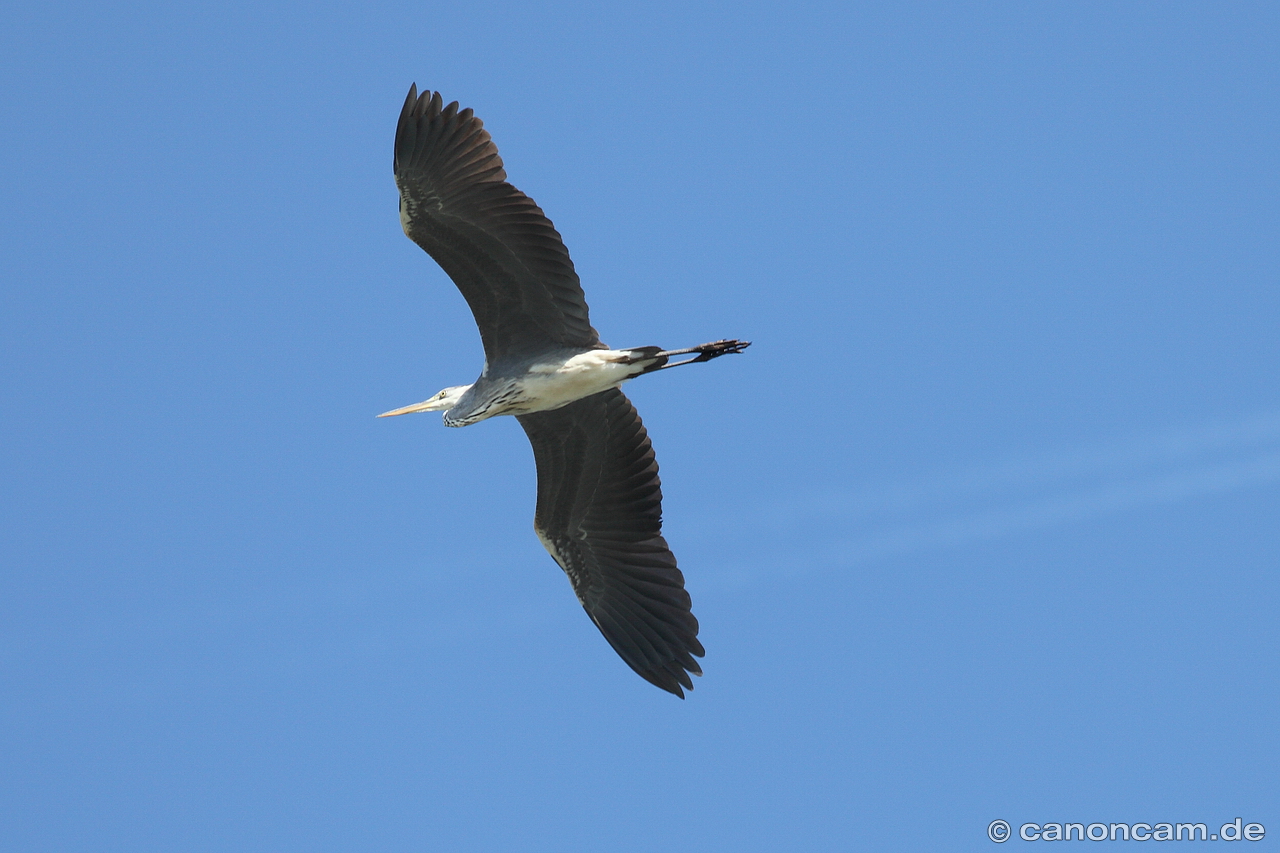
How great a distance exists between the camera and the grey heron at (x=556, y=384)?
13812 millimetres

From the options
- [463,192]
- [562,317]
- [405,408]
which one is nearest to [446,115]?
[463,192]

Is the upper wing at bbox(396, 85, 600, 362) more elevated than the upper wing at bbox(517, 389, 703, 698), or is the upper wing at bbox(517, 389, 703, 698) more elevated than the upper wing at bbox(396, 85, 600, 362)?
the upper wing at bbox(396, 85, 600, 362)

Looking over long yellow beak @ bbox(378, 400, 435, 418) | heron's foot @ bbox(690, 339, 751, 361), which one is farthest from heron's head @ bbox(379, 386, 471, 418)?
heron's foot @ bbox(690, 339, 751, 361)

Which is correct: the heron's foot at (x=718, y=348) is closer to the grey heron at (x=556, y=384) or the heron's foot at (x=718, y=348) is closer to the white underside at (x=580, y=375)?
the grey heron at (x=556, y=384)

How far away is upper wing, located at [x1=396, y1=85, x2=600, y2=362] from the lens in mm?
13758

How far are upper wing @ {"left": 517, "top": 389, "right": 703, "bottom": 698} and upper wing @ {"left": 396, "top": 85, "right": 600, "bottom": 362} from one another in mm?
1697

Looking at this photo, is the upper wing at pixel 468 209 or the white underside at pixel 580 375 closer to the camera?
the upper wing at pixel 468 209

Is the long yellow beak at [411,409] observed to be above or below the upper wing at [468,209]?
below

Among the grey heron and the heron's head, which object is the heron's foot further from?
the heron's head

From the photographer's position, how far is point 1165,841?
45.2 feet

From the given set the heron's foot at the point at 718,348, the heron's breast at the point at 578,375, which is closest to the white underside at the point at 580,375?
the heron's breast at the point at 578,375

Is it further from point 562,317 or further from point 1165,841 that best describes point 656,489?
point 1165,841

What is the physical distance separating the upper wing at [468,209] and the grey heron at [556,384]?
0.01 metres

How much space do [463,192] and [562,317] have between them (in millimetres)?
1580
